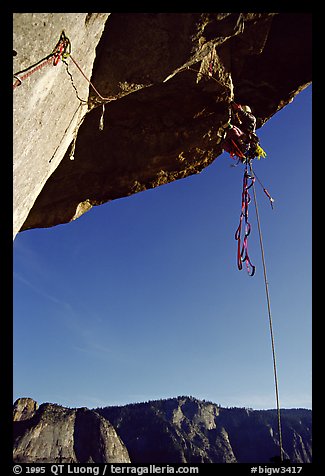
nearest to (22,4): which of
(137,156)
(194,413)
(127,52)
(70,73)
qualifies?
(70,73)

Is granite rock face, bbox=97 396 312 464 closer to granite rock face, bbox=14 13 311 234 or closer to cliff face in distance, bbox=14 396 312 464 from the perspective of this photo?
cliff face in distance, bbox=14 396 312 464

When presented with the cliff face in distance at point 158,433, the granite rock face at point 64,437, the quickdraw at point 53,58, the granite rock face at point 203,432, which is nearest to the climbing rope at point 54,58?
the quickdraw at point 53,58

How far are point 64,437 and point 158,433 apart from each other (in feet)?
70.2

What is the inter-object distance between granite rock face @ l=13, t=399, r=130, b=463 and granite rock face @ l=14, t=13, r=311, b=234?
2080 inches

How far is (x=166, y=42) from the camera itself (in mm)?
4895

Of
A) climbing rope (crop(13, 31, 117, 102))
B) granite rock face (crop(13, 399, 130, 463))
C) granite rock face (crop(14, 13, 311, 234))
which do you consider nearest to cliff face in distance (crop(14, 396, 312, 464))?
granite rock face (crop(13, 399, 130, 463))

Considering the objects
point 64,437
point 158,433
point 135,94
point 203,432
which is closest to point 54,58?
point 135,94

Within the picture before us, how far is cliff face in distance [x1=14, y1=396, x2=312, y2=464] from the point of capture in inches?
2034

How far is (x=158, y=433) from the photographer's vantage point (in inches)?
2635

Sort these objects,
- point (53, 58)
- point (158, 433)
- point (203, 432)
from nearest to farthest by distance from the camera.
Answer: point (53, 58) < point (158, 433) < point (203, 432)

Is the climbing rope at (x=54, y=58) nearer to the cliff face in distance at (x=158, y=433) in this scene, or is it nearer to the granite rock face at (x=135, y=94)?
the granite rock face at (x=135, y=94)

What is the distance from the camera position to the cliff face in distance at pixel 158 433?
51656 millimetres

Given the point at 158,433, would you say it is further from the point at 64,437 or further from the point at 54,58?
the point at 54,58
